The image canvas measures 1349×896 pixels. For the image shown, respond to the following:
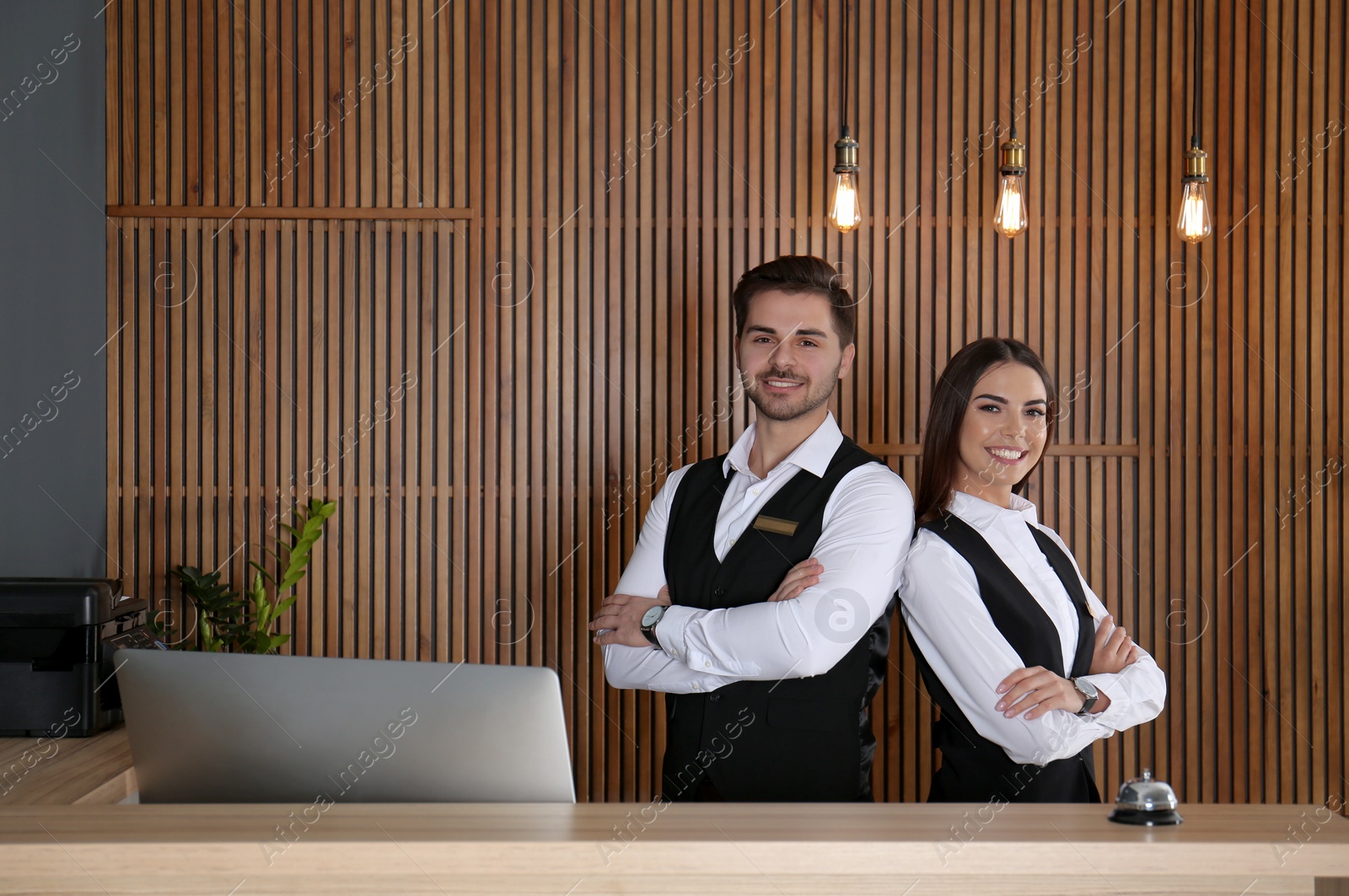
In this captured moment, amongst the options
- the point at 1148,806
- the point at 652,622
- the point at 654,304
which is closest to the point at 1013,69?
the point at 654,304

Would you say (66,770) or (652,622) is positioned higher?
(652,622)

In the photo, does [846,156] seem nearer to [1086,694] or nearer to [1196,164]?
[1196,164]

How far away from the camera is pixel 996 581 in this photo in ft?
7.82

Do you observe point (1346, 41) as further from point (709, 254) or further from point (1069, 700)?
point (1069, 700)

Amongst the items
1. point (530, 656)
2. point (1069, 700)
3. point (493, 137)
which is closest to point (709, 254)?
point (493, 137)

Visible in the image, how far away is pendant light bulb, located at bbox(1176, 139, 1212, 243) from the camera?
3.38 m

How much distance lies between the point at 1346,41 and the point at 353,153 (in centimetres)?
356

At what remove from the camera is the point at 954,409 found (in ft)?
8.64

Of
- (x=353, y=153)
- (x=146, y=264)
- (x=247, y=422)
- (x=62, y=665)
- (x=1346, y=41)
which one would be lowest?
(x=62, y=665)

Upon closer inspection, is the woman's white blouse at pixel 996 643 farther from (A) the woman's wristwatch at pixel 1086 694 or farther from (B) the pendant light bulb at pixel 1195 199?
(B) the pendant light bulb at pixel 1195 199

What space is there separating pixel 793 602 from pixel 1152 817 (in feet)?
3.56

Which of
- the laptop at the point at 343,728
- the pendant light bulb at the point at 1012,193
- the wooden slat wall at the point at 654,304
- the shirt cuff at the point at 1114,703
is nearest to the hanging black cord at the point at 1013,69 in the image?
the wooden slat wall at the point at 654,304

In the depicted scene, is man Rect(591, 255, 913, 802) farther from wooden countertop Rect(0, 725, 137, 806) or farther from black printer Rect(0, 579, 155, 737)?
Answer: black printer Rect(0, 579, 155, 737)

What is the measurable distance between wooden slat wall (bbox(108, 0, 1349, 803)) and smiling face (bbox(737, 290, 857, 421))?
34.5 inches
